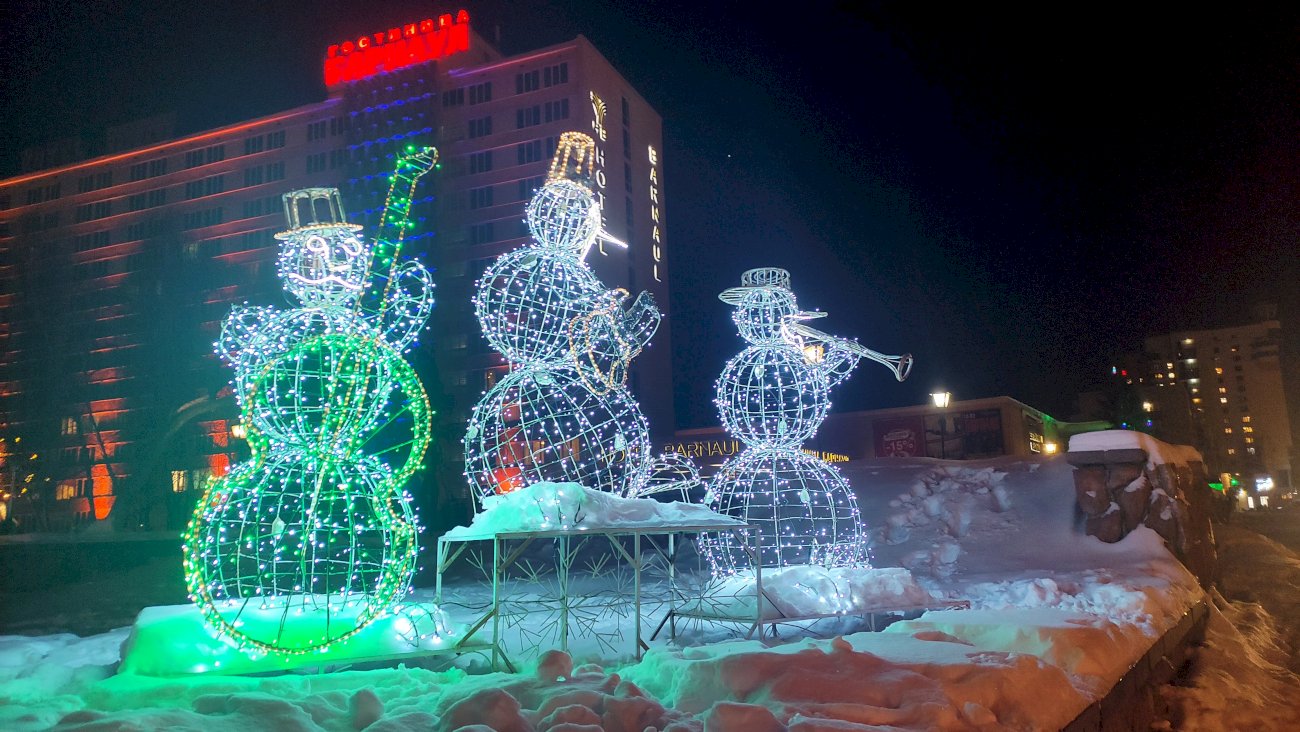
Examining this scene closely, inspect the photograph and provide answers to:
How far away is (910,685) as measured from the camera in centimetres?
483

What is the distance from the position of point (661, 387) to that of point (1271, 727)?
111 feet

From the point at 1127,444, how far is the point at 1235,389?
85805mm

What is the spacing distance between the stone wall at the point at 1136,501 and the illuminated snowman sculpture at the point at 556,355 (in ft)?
30.7

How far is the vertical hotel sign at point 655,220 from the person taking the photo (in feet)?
142

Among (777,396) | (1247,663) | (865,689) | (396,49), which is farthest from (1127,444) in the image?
(396,49)

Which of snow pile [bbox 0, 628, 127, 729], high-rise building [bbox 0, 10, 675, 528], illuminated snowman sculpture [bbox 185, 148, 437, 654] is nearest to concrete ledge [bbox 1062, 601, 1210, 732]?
illuminated snowman sculpture [bbox 185, 148, 437, 654]

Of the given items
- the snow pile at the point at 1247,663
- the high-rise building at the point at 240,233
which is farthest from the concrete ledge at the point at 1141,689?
the high-rise building at the point at 240,233

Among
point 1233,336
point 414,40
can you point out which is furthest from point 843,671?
point 1233,336

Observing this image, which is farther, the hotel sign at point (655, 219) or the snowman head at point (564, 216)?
the hotel sign at point (655, 219)

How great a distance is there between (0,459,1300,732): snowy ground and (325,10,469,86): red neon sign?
38471mm

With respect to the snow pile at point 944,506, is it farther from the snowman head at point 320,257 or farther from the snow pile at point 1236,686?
the snowman head at point 320,257

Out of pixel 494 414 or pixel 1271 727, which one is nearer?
pixel 1271 727

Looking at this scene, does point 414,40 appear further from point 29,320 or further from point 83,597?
point 83,597

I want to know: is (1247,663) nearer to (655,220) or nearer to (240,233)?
(655,220)
